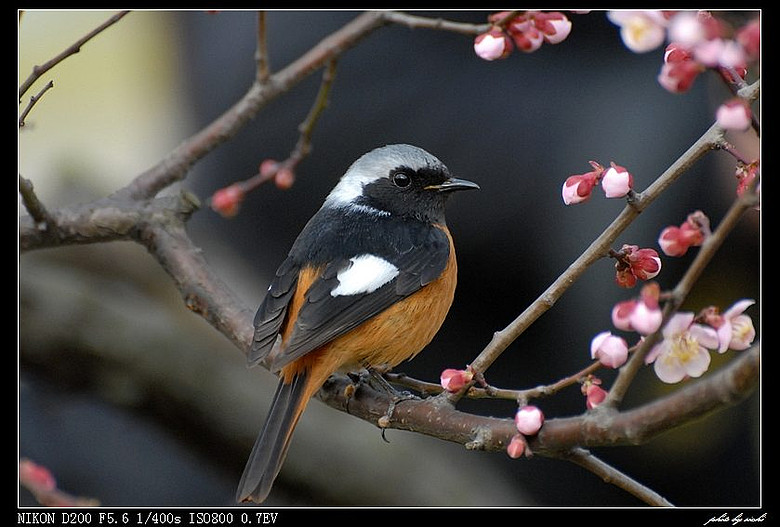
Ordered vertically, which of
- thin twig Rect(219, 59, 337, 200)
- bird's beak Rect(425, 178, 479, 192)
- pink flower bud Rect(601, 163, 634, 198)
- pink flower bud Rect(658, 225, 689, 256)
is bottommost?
pink flower bud Rect(658, 225, 689, 256)

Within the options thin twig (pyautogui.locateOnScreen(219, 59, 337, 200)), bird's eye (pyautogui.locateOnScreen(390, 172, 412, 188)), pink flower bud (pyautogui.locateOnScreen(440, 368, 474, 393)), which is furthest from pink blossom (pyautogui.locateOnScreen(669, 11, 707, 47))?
bird's eye (pyautogui.locateOnScreen(390, 172, 412, 188))

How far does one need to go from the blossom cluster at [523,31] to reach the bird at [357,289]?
771 mm

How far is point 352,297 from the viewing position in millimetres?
2283

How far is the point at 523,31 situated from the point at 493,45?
11 cm

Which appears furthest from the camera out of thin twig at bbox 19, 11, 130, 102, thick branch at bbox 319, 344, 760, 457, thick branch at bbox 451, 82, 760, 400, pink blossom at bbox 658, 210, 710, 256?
thin twig at bbox 19, 11, 130, 102

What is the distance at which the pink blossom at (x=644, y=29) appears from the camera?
133 centimetres

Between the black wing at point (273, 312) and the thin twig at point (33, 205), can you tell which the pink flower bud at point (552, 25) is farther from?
the thin twig at point (33, 205)

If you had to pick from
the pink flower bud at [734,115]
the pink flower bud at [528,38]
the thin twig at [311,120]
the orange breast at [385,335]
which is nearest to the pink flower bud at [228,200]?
the thin twig at [311,120]

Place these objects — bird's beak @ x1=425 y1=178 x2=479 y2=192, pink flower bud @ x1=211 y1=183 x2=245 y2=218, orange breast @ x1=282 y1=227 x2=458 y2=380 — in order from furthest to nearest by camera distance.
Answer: bird's beak @ x1=425 y1=178 x2=479 y2=192 < pink flower bud @ x1=211 y1=183 x2=245 y2=218 < orange breast @ x1=282 y1=227 x2=458 y2=380

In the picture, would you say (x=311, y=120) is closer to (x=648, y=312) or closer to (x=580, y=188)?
(x=580, y=188)

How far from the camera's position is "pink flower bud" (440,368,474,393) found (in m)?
1.73

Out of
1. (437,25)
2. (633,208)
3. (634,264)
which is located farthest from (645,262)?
(437,25)

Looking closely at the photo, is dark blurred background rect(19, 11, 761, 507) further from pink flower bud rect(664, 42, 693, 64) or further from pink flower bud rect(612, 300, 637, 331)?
pink flower bud rect(612, 300, 637, 331)
